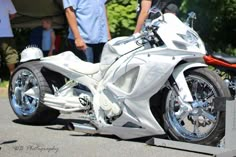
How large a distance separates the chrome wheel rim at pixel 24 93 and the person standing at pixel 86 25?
2.24ft

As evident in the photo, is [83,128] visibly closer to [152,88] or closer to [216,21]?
[152,88]

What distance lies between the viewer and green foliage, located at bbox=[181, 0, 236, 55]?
10.9 m

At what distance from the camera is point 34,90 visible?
694 centimetres

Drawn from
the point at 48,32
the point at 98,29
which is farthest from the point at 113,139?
the point at 48,32

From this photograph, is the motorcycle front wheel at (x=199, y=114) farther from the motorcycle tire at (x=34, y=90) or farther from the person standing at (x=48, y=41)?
the person standing at (x=48, y=41)

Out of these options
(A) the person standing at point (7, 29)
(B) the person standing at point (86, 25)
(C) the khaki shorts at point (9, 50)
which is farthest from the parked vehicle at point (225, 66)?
(C) the khaki shorts at point (9, 50)

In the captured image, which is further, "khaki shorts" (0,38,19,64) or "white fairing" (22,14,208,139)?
"khaki shorts" (0,38,19,64)

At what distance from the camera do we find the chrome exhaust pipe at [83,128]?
6406 millimetres

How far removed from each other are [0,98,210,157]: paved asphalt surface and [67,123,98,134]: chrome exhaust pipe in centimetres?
6

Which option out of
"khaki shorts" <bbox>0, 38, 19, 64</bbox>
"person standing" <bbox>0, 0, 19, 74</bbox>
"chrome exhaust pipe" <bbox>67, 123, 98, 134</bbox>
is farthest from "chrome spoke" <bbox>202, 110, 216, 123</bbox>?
"khaki shorts" <bbox>0, 38, 19, 64</bbox>

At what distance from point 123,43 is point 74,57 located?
83cm

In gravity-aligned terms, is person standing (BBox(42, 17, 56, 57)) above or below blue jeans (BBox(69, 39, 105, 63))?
below

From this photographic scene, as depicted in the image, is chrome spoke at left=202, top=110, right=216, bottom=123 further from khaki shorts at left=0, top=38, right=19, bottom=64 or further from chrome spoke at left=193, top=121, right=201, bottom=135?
khaki shorts at left=0, top=38, right=19, bottom=64

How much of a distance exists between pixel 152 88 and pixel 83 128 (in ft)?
3.72
